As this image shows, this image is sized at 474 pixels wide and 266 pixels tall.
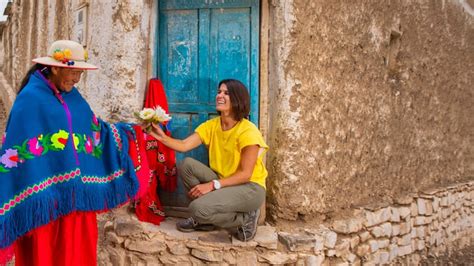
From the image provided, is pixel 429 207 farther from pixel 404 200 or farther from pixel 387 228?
pixel 387 228

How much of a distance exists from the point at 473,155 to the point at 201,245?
5272 mm

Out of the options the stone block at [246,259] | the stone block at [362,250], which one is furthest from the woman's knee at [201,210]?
the stone block at [362,250]

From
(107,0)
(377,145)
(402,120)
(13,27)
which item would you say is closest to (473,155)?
(402,120)

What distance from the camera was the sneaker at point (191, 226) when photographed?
154 inches

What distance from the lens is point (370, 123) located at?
4773 mm

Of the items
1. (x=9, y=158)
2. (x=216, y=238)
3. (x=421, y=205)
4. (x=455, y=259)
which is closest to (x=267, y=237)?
(x=216, y=238)

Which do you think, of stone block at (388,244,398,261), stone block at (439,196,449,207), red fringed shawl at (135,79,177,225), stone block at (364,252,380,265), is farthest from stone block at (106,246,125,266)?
stone block at (439,196,449,207)

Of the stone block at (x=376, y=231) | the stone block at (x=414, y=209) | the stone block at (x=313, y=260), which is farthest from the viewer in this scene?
the stone block at (x=414, y=209)

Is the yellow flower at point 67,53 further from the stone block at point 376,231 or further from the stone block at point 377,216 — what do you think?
the stone block at point 376,231

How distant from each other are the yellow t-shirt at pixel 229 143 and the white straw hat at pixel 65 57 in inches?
44.4

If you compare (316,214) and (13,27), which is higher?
(13,27)

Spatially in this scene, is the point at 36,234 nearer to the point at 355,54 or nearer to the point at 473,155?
the point at 355,54

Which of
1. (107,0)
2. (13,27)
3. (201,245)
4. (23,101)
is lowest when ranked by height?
(201,245)

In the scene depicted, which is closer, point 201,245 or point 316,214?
point 201,245
